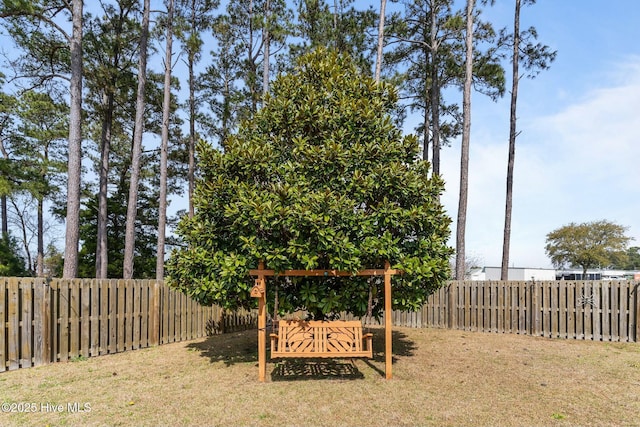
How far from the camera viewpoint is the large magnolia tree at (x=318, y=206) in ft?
18.2

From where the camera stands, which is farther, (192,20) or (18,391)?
(192,20)

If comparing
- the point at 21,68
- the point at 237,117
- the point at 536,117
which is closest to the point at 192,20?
the point at 237,117

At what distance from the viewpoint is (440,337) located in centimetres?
983

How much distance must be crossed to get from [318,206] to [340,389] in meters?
2.51

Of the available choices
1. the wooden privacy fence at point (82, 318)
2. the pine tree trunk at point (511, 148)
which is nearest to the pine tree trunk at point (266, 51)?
the wooden privacy fence at point (82, 318)

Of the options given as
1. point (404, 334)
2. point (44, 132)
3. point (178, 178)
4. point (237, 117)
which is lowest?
point (404, 334)

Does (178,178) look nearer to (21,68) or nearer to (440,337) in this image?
(21,68)

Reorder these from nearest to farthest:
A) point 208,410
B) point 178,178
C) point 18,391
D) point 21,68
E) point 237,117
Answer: point 208,410 < point 18,391 < point 21,68 < point 237,117 < point 178,178

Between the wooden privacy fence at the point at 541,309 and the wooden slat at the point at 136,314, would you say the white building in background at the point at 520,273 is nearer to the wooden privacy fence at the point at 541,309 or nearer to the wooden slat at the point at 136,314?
the wooden privacy fence at the point at 541,309

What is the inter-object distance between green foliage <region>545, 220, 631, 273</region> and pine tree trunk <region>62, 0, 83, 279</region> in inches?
1624

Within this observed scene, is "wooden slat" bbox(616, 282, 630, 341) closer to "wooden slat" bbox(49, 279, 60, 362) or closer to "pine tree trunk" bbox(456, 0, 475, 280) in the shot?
"pine tree trunk" bbox(456, 0, 475, 280)

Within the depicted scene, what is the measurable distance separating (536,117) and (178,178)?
17.7 m

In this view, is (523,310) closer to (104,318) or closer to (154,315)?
(154,315)

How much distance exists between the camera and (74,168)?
31.4 feet
